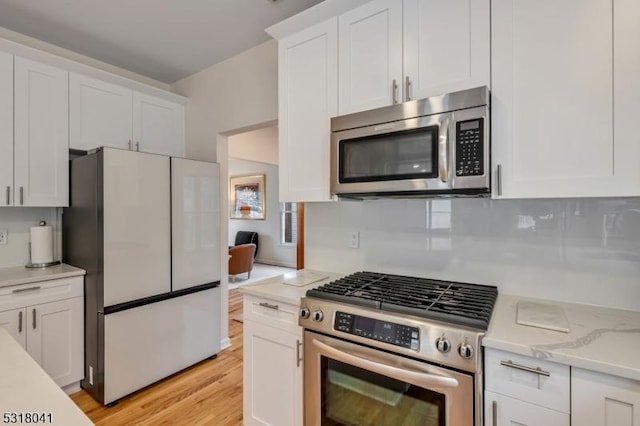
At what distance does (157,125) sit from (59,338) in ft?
6.51

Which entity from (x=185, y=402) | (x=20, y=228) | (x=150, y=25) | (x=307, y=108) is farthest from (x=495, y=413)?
(x=20, y=228)

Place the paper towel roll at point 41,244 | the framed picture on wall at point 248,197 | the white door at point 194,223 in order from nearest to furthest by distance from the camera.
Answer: the paper towel roll at point 41,244, the white door at point 194,223, the framed picture on wall at point 248,197

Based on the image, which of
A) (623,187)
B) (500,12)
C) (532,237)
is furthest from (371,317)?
(500,12)

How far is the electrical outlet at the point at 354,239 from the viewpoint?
212 centimetres

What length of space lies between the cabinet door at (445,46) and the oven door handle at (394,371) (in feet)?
3.99

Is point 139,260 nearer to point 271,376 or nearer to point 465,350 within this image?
point 271,376

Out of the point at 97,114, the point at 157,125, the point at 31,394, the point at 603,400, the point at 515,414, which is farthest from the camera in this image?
the point at 157,125

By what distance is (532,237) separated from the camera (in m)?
1.57

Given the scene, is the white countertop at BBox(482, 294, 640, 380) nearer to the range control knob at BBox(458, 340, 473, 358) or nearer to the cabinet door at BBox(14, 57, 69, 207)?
the range control knob at BBox(458, 340, 473, 358)

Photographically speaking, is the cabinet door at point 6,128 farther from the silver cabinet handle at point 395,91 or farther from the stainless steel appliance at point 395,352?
the silver cabinet handle at point 395,91

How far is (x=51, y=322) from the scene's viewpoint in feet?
7.55

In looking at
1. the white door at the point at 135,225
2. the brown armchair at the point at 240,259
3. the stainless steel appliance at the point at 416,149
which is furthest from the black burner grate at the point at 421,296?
the brown armchair at the point at 240,259

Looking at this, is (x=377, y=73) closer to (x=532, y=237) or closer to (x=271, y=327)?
(x=532, y=237)

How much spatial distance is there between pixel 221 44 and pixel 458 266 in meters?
2.58
